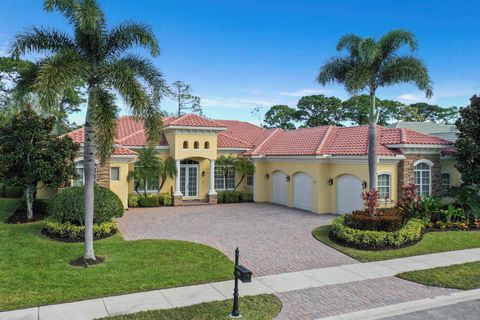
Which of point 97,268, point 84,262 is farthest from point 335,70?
point 84,262

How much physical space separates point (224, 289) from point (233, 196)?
54.5 feet

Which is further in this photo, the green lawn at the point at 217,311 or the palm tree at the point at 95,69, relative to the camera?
the palm tree at the point at 95,69

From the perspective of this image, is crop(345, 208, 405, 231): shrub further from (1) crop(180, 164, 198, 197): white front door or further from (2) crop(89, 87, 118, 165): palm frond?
(1) crop(180, 164, 198, 197): white front door

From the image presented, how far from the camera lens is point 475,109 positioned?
18.6 metres

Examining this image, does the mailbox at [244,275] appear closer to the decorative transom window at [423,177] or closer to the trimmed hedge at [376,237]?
the trimmed hedge at [376,237]

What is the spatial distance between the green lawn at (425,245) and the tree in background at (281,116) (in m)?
42.0

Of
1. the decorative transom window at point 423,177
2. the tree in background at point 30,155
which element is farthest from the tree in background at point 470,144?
the tree in background at point 30,155

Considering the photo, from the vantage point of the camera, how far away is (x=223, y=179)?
1069 inches

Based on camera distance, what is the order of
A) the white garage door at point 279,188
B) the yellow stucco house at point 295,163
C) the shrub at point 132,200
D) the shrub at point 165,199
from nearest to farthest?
the yellow stucco house at point 295,163, the shrub at point 132,200, the shrub at point 165,199, the white garage door at point 279,188

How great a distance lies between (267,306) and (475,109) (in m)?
16.0

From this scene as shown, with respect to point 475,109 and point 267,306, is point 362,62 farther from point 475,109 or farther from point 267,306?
point 267,306

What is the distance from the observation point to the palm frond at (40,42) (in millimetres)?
11219

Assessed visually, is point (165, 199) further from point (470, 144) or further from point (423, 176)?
point (470, 144)

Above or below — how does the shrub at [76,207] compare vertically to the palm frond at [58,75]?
below
